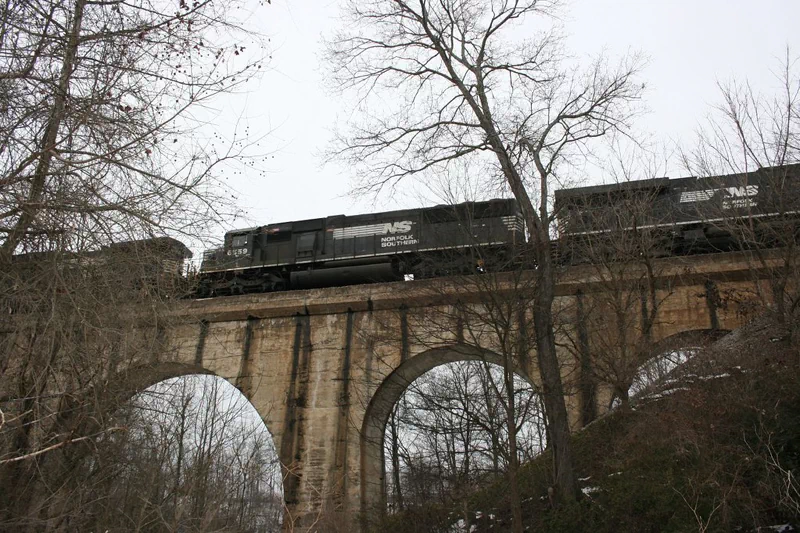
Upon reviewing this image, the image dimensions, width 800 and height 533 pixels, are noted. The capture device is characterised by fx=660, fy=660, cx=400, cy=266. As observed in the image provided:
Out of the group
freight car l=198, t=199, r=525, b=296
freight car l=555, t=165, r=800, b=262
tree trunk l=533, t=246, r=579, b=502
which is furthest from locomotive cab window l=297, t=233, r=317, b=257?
tree trunk l=533, t=246, r=579, b=502

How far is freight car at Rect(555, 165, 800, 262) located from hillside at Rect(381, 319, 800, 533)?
232 centimetres

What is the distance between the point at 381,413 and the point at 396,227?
7.45m

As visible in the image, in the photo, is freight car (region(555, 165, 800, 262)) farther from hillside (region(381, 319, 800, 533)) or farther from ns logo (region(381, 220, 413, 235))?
ns logo (region(381, 220, 413, 235))

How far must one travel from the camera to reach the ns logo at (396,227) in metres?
21.4

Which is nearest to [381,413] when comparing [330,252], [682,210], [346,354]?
[346,354]

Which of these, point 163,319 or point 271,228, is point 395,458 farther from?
point 163,319

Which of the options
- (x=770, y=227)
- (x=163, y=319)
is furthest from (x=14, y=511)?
(x=770, y=227)

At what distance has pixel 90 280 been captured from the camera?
588 centimetres

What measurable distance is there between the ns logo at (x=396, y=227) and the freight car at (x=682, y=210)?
591 cm

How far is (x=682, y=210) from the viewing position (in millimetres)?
18250

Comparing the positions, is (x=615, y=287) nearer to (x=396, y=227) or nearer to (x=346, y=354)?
(x=346, y=354)

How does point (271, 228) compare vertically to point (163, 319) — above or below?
above

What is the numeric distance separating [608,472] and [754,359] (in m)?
3.15

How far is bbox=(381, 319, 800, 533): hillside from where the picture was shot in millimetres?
8891
